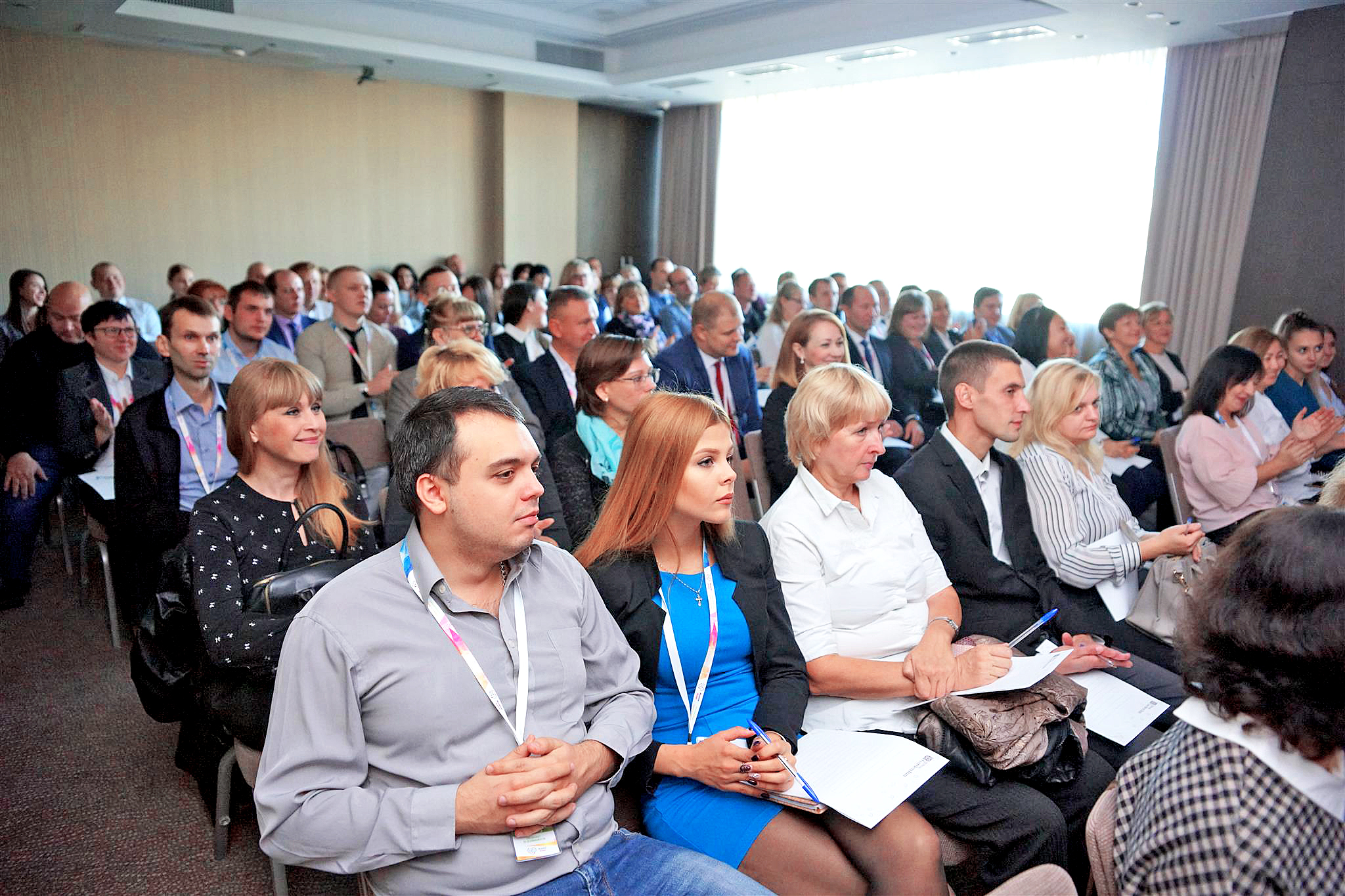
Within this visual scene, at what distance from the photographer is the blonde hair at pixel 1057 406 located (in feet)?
9.90

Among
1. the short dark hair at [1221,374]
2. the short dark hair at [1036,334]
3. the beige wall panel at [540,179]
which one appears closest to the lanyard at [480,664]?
the short dark hair at [1221,374]

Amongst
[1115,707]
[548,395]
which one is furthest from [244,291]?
[1115,707]

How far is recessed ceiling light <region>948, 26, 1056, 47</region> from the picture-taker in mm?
7398

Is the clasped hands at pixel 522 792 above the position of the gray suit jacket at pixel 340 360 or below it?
below

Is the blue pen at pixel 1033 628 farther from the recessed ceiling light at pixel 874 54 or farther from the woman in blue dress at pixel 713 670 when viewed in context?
the recessed ceiling light at pixel 874 54

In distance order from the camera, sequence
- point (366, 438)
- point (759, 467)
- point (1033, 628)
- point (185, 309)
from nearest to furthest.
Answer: point (1033, 628) < point (185, 309) < point (366, 438) < point (759, 467)

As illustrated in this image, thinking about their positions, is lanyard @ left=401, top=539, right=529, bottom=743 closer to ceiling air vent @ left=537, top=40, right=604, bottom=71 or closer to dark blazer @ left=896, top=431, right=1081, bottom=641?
dark blazer @ left=896, top=431, right=1081, bottom=641

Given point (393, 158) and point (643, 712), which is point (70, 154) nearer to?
point (393, 158)

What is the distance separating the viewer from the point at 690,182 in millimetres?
12625

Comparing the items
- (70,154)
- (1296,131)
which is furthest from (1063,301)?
(70,154)

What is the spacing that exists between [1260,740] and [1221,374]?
3.01 m

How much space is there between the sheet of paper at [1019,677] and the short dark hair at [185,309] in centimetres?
286

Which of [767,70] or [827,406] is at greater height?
[767,70]

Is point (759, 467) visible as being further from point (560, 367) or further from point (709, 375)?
point (560, 367)
